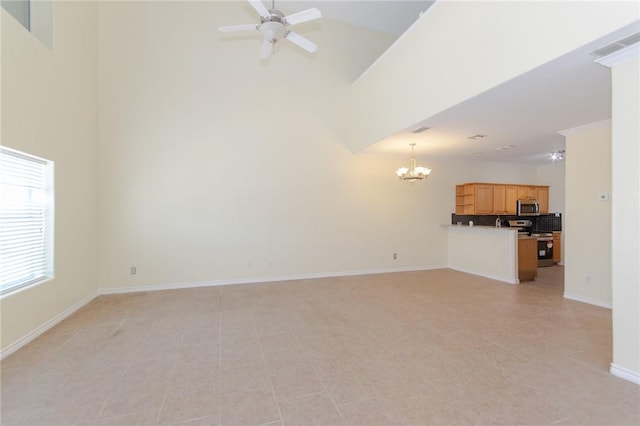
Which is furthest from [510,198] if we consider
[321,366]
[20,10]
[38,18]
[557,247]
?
[20,10]

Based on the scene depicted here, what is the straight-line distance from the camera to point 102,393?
212 cm

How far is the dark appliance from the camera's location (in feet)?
23.1

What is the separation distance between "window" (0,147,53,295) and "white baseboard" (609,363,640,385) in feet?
18.2

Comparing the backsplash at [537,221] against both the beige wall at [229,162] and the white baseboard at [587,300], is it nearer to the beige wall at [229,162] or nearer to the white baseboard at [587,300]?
the beige wall at [229,162]

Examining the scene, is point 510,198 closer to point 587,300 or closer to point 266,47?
point 587,300

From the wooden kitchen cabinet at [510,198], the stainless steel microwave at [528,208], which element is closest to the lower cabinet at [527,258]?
the wooden kitchen cabinet at [510,198]

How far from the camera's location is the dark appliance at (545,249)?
277 inches

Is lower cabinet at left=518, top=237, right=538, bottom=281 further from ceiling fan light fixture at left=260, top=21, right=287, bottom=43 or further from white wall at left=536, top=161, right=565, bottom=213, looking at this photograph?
ceiling fan light fixture at left=260, top=21, right=287, bottom=43

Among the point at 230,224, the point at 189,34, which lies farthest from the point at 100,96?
the point at 230,224

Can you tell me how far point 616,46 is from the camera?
220cm

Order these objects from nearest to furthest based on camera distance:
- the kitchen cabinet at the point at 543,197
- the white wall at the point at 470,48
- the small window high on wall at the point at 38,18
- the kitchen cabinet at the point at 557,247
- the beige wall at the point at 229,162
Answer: the white wall at the point at 470,48 < the small window high on wall at the point at 38,18 < the beige wall at the point at 229,162 < the kitchen cabinet at the point at 557,247 < the kitchen cabinet at the point at 543,197

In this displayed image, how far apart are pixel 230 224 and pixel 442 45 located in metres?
4.31

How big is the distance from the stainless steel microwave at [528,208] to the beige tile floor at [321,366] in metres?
4.14

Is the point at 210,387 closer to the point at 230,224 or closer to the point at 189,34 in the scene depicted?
the point at 230,224
